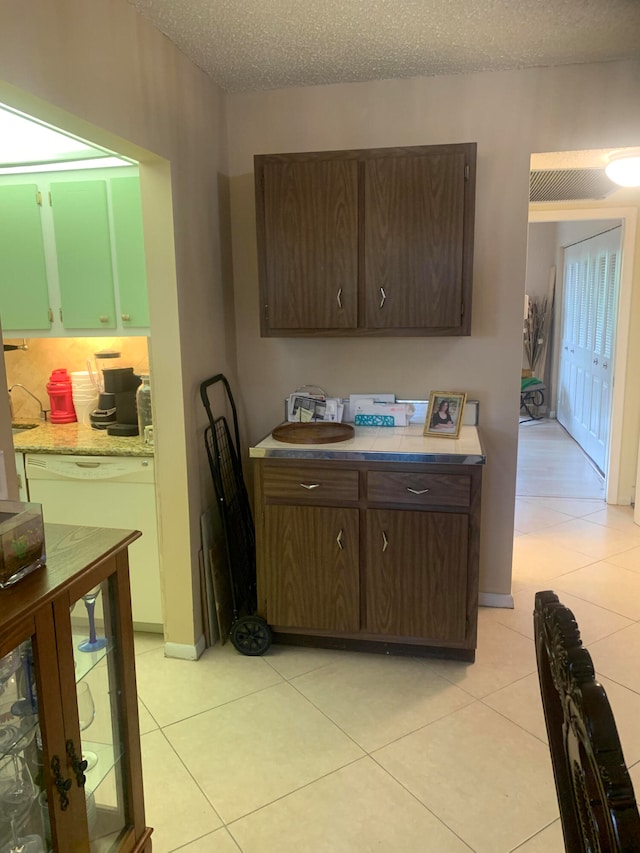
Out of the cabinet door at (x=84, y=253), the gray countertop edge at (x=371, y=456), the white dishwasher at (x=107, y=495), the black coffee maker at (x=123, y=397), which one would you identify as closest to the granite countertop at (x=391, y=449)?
the gray countertop edge at (x=371, y=456)

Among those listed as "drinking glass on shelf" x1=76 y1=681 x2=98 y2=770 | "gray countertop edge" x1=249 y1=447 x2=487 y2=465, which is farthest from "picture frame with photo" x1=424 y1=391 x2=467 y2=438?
"drinking glass on shelf" x1=76 y1=681 x2=98 y2=770

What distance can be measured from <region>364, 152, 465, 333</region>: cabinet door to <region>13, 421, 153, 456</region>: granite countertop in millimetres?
1237

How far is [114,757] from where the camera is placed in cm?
161

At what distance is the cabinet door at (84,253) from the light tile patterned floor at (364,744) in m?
1.56

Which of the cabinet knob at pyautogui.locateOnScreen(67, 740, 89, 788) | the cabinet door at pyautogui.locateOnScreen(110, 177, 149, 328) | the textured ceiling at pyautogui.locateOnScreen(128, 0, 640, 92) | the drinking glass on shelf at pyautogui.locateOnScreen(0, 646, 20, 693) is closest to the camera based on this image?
the drinking glass on shelf at pyautogui.locateOnScreen(0, 646, 20, 693)

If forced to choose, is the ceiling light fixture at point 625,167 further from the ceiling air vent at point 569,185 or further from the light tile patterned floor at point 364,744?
the light tile patterned floor at point 364,744

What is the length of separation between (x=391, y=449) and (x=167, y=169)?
1434 mm

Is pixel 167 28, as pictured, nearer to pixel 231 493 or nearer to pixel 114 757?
pixel 231 493

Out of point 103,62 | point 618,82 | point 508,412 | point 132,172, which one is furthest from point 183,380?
point 618,82

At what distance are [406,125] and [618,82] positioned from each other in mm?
923

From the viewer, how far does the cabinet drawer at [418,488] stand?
2.52 m

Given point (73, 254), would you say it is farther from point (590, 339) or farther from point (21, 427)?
point (590, 339)

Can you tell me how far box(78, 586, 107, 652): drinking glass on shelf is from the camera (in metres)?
1.46

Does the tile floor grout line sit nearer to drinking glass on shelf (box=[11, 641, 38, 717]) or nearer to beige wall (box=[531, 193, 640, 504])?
drinking glass on shelf (box=[11, 641, 38, 717])
